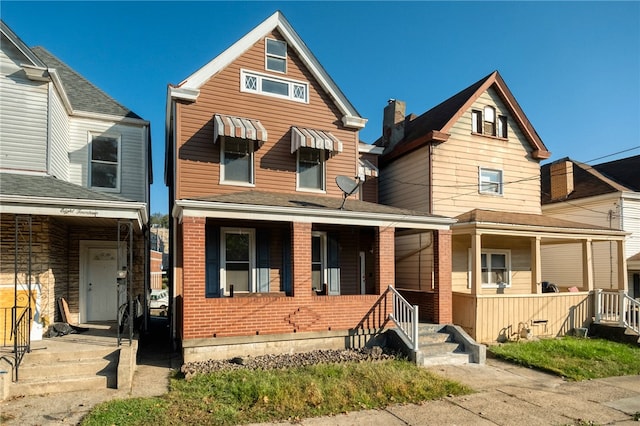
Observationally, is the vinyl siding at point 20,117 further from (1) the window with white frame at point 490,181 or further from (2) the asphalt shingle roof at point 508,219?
(1) the window with white frame at point 490,181

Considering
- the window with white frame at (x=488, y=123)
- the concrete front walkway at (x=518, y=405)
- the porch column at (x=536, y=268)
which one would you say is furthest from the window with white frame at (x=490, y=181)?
the concrete front walkway at (x=518, y=405)

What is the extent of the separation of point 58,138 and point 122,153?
1.81 meters

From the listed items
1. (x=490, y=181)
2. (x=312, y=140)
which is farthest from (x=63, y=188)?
(x=490, y=181)

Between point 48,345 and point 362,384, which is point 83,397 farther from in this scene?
point 362,384

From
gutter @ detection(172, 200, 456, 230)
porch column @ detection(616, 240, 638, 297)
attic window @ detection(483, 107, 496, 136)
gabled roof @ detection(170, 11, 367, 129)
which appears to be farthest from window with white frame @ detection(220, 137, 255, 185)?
porch column @ detection(616, 240, 638, 297)

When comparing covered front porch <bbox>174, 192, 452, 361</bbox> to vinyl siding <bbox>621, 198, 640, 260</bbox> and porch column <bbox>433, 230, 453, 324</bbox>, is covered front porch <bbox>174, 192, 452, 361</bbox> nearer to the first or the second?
porch column <bbox>433, 230, 453, 324</bbox>

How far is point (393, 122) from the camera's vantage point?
16.9 metres

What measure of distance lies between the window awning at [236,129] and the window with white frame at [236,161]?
0.50m

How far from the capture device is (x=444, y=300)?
1109 centimetres

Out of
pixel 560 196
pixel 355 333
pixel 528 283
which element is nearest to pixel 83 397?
pixel 355 333

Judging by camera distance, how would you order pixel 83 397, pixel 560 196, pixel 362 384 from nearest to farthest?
pixel 83 397 < pixel 362 384 < pixel 560 196

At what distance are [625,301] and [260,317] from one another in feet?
36.7

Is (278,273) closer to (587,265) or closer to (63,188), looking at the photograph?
(63,188)

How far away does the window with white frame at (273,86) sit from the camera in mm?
12031
